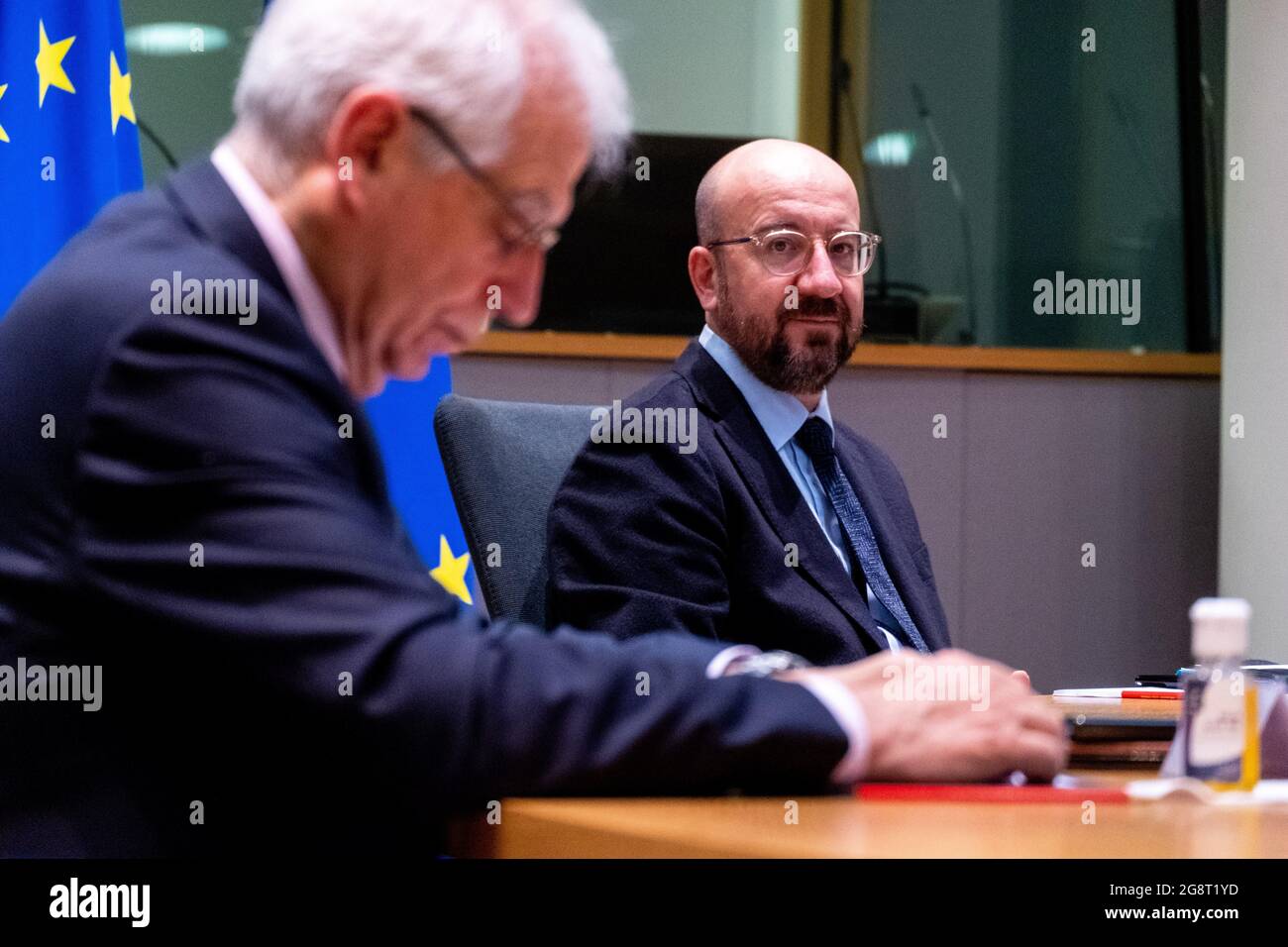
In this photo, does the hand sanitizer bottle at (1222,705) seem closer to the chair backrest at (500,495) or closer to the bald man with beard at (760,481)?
the bald man with beard at (760,481)

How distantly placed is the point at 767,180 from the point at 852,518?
590 millimetres

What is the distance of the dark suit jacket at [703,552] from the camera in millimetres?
1789

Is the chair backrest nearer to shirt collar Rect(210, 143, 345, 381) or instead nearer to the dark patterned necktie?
the dark patterned necktie

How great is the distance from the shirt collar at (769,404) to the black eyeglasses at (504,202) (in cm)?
99

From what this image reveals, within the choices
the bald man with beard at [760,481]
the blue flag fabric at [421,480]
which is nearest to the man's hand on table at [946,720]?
the bald man with beard at [760,481]

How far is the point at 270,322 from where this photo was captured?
0.90 m

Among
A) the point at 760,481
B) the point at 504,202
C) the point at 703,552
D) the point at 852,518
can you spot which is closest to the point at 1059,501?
the point at 852,518

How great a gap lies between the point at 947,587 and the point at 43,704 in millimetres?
3113

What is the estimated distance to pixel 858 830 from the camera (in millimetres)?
826

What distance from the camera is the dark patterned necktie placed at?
6.52ft

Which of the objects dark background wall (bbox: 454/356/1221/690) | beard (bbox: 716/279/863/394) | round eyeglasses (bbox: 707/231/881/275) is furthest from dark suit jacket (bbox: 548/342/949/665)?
dark background wall (bbox: 454/356/1221/690)

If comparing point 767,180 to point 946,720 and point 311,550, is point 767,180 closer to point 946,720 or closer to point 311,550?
point 946,720
